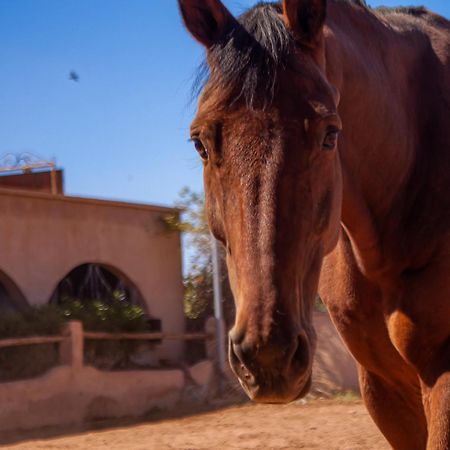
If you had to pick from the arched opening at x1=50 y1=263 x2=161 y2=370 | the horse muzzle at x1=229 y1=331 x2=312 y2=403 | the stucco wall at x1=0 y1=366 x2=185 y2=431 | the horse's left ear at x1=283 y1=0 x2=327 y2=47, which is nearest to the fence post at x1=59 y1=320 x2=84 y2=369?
the stucco wall at x1=0 y1=366 x2=185 y2=431

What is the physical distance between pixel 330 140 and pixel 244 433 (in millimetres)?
6894

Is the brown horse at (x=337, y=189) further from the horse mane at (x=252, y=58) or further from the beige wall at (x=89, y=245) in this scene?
the beige wall at (x=89, y=245)

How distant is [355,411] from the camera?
1072 centimetres

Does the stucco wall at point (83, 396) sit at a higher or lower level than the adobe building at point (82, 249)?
lower

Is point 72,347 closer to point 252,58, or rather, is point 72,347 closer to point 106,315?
point 106,315

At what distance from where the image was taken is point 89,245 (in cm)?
1414

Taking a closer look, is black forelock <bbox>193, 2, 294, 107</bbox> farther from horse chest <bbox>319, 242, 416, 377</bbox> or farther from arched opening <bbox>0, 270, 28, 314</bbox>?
arched opening <bbox>0, 270, 28, 314</bbox>

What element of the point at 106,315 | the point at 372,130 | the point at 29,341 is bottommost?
the point at 29,341

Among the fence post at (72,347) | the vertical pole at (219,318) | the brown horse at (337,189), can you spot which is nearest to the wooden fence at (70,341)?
the fence post at (72,347)

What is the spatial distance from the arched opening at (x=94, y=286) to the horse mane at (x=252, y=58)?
1190cm

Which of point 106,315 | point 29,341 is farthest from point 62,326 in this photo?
point 106,315

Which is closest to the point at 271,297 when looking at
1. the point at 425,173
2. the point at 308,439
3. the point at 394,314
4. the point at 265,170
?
the point at 265,170

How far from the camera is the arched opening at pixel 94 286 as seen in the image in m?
14.7

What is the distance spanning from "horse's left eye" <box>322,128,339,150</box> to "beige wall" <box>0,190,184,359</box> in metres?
10.3
